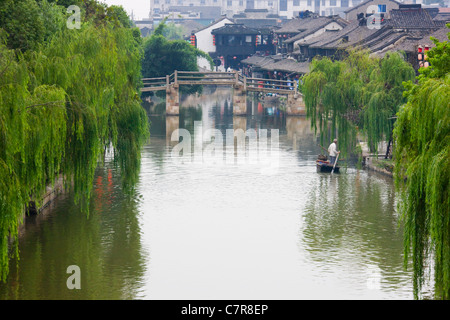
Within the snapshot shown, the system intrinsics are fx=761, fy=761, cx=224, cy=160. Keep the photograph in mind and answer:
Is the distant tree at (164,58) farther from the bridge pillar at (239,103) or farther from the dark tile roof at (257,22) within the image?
the dark tile roof at (257,22)

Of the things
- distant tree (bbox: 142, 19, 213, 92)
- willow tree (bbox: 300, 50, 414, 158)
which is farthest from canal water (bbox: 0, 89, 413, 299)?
distant tree (bbox: 142, 19, 213, 92)

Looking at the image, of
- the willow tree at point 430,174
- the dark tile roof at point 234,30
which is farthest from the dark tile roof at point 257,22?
the willow tree at point 430,174

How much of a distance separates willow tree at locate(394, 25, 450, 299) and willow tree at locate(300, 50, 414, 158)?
59.3ft

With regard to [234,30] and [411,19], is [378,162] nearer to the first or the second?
[411,19]

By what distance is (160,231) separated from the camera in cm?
2503

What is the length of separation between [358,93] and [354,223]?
12.1 m

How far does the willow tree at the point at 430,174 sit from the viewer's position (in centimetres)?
1470

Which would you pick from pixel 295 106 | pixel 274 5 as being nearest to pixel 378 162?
pixel 295 106

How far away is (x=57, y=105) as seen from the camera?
18422 mm

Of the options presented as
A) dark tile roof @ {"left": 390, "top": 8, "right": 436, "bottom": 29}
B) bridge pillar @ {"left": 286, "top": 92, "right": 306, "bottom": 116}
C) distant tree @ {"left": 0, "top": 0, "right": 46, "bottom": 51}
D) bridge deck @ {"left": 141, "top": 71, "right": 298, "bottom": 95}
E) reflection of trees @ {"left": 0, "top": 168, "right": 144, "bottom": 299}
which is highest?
dark tile roof @ {"left": 390, "top": 8, "right": 436, "bottom": 29}

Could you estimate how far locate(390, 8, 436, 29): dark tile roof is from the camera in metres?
64.5

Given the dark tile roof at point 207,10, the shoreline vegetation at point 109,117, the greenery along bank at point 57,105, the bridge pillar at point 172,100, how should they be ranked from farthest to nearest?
1. the dark tile roof at point 207,10
2. the bridge pillar at point 172,100
3. the greenery along bank at point 57,105
4. the shoreline vegetation at point 109,117

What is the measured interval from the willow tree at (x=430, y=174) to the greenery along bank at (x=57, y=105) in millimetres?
8263

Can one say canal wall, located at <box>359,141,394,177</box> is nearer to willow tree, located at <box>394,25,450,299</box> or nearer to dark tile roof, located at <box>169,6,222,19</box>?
willow tree, located at <box>394,25,450,299</box>
